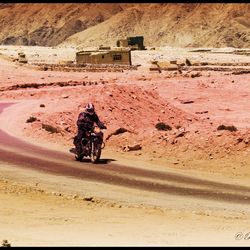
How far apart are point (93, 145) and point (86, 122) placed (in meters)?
0.87

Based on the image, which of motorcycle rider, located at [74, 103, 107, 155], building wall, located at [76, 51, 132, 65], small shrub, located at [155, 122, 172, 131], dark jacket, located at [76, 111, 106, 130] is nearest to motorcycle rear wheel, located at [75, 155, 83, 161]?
motorcycle rider, located at [74, 103, 107, 155]

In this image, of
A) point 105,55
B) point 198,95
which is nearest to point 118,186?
point 198,95

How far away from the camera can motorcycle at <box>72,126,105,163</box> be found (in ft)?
74.8

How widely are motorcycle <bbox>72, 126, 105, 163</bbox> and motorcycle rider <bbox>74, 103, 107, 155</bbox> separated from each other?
0.49ft

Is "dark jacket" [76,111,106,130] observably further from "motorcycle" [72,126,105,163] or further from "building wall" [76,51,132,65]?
"building wall" [76,51,132,65]

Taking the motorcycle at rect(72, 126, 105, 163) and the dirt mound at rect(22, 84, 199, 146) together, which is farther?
the dirt mound at rect(22, 84, 199, 146)

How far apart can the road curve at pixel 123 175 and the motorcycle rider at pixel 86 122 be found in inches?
34.6

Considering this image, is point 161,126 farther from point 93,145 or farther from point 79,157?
point 93,145

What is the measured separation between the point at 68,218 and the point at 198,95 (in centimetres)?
3923

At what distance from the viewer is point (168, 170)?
2327cm

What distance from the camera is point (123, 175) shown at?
2159cm

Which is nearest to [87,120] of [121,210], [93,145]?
[93,145]

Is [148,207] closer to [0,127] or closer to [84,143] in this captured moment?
[84,143]

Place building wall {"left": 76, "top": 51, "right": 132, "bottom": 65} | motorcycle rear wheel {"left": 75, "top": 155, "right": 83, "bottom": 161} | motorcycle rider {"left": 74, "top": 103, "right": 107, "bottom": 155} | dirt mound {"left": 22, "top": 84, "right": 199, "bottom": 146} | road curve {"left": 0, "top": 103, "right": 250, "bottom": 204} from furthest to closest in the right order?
building wall {"left": 76, "top": 51, "right": 132, "bottom": 65} → dirt mound {"left": 22, "top": 84, "right": 199, "bottom": 146} → motorcycle rear wheel {"left": 75, "top": 155, "right": 83, "bottom": 161} → motorcycle rider {"left": 74, "top": 103, "right": 107, "bottom": 155} → road curve {"left": 0, "top": 103, "right": 250, "bottom": 204}
